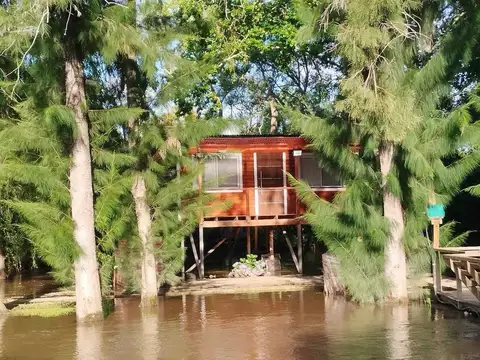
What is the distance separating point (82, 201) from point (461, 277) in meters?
7.17

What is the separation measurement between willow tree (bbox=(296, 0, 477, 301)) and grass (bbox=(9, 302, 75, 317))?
581 centimetres

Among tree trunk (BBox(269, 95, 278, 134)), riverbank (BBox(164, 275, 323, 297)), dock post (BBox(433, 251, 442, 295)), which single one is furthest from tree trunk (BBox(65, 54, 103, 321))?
tree trunk (BBox(269, 95, 278, 134))

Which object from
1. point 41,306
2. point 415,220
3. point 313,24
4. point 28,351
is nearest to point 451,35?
point 313,24

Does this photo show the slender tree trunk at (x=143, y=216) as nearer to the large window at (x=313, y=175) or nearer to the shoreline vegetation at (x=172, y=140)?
the shoreline vegetation at (x=172, y=140)

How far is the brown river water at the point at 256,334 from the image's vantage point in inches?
343

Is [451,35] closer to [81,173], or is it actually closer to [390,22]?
[390,22]

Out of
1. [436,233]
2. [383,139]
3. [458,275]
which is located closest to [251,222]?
[383,139]

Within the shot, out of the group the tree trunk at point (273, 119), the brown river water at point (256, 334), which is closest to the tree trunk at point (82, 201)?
the brown river water at point (256, 334)

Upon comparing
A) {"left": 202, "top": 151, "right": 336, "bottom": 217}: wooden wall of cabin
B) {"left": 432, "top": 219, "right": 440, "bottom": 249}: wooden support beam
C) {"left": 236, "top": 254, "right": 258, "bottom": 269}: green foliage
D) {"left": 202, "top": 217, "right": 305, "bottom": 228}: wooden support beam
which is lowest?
{"left": 236, "top": 254, "right": 258, "bottom": 269}: green foliage

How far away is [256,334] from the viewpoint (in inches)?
401

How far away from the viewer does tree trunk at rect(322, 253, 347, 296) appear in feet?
45.3

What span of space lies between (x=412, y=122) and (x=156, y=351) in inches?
237

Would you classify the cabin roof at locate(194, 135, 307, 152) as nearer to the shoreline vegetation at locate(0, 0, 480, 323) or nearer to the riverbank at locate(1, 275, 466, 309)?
the shoreline vegetation at locate(0, 0, 480, 323)

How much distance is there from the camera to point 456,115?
11.7 meters
